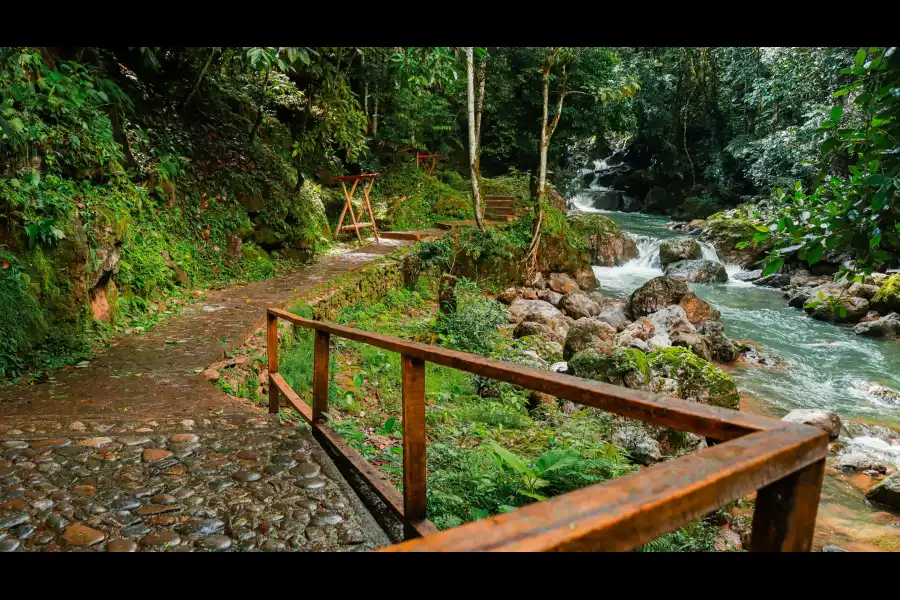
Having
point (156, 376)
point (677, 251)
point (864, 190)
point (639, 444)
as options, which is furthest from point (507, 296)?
point (864, 190)

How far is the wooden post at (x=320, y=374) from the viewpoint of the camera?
343 cm

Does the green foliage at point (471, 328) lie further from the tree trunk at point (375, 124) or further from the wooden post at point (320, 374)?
the tree trunk at point (375, 124)

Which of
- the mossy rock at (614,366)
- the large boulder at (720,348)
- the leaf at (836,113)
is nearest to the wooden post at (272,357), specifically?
the mossy rock at (614,366)

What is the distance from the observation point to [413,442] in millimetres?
2283

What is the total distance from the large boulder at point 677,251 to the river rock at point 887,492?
13.0 meters

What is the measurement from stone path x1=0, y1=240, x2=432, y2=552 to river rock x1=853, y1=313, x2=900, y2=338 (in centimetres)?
1261

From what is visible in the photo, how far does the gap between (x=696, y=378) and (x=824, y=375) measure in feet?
14.8

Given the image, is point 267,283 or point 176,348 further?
point 267,283

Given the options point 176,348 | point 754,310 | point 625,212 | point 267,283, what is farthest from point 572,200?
point 176,348
